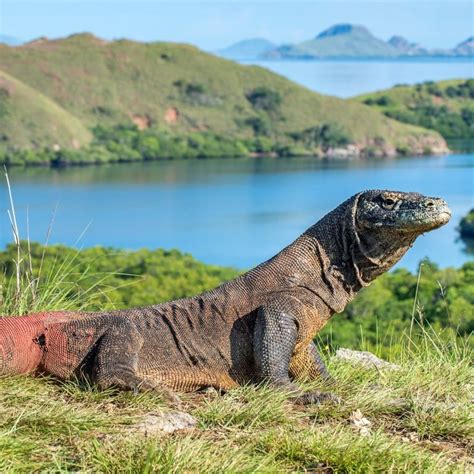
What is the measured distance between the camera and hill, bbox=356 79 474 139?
175 meters

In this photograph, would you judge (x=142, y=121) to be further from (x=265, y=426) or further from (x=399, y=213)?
(x=265, y=426)

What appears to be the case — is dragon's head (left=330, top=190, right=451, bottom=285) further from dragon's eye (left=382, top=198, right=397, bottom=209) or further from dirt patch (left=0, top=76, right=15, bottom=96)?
dirt patch (left=0, top=76, right=15, bottom=96)

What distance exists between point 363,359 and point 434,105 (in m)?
184

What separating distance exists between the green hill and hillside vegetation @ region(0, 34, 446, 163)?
10423 millimetres

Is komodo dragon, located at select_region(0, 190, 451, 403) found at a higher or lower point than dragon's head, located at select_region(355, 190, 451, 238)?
lower

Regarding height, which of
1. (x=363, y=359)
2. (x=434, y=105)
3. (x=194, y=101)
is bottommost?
(x=363, y=359)

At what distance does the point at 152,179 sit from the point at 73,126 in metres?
32.0

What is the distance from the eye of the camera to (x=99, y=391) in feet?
16.7

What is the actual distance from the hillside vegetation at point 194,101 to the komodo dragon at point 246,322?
14272 cm

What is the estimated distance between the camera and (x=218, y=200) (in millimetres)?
89812

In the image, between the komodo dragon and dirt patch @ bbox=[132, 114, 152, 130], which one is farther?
dirt patch @ bbox=[132, 114, 152, 130]

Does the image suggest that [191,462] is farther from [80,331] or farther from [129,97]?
[129,97]

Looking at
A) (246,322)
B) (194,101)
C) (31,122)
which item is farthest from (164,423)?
(194,101)

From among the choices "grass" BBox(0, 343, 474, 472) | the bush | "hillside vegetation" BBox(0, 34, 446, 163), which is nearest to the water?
"hillside vegetation" BBox(0, 34, 446, 163)
